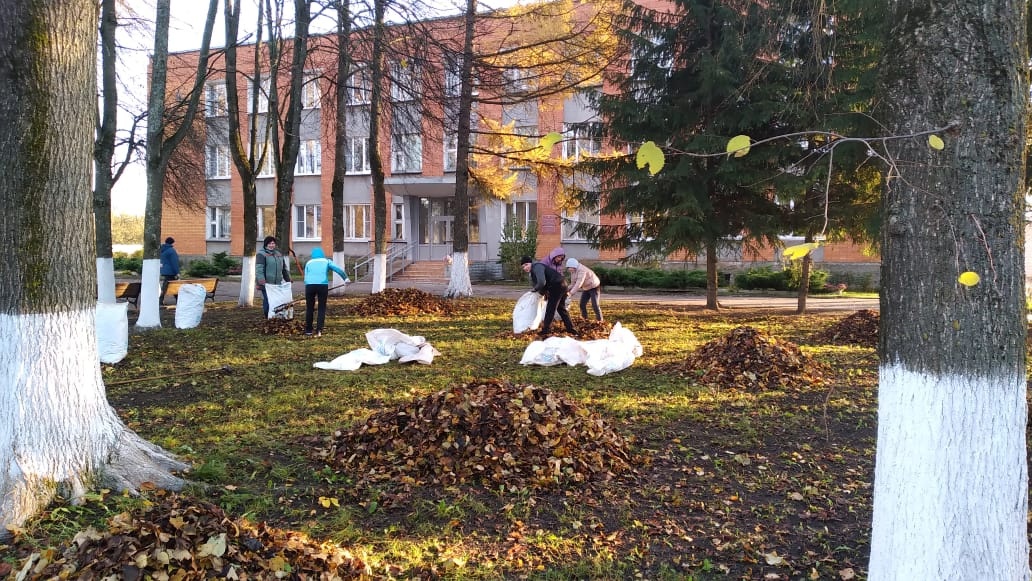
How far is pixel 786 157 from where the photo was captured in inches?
553

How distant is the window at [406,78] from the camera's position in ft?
36.7

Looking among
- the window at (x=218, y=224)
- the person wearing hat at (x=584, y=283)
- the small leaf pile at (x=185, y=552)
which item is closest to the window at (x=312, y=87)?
the person wearing hat at (x=584, y=283)

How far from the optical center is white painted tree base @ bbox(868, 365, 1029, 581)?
2533mm

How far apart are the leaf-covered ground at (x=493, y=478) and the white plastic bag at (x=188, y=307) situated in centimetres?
402

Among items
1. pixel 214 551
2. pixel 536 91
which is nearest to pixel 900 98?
pixel 214 551

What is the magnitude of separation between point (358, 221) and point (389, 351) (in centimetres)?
2632

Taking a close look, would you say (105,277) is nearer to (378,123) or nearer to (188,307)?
(188,307)

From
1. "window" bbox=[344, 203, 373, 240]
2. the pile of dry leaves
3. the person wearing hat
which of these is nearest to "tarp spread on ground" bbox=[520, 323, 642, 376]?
the pile of dry leaves

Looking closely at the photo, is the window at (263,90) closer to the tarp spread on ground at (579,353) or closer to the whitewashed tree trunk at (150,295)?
the whitewashed tree trunk at (150,295)

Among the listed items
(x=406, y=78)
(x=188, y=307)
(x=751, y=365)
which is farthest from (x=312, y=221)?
(x=751, y=365)

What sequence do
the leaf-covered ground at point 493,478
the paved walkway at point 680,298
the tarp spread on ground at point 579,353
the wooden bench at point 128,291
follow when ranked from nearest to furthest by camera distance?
1. the leaf-covered ground at point 493,478
2. the tarp spread on ground at point 579,353
3. the wooden bench at point 128,291
4. the paved walkway at point 680,298

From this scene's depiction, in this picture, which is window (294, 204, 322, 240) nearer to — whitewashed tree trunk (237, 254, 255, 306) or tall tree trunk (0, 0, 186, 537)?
whitewashed tree trunk (237, 254, 255, 306)

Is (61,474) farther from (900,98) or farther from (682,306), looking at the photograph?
(682,306)

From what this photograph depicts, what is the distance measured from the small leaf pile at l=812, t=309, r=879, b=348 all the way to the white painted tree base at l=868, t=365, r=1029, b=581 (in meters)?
9.03
